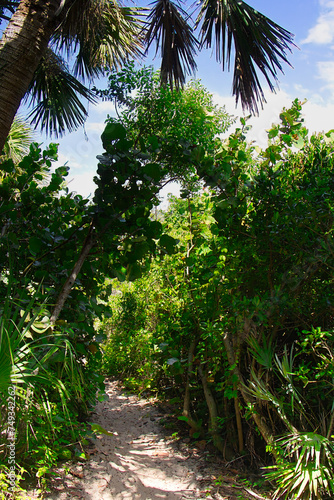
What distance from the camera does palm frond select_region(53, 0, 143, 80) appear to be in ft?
10.2

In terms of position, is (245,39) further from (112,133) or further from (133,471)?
(133,471)

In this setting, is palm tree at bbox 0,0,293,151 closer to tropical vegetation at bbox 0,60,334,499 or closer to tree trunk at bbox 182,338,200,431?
tropical vegetation at bbox 0,60,334,499

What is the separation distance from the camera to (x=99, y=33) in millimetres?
3709

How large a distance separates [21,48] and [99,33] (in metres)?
1.28

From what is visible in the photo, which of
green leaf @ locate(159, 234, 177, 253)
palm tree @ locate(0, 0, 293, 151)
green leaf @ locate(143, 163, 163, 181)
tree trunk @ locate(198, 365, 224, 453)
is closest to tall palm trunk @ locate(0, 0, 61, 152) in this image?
palm tree @ locate(0, 0, 293, 151)

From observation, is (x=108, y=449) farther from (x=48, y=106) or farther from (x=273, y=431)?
(x=48, y=106)

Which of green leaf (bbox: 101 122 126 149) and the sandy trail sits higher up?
green leaf (bbox: 101 122 126 149)

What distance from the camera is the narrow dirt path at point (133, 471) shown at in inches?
98.6

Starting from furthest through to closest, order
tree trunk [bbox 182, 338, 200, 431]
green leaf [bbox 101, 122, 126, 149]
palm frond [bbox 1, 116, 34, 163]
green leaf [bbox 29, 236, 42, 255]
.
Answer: palm frond [bbox 1, 116, 34, 163], tree trunk [bbox 182, 338, 200, 431], green leaf [bbox 29, 236, 42, 255], green leaf [bbox 101, 122, 126, 149]

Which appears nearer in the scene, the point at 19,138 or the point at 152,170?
the point at 152,170

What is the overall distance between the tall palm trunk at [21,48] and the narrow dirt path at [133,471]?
2.44 m

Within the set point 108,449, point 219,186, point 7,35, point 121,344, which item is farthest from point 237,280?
point 121,344

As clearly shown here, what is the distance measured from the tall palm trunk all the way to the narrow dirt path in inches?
96.0

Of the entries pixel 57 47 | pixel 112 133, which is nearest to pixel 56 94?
pixel 57 47
